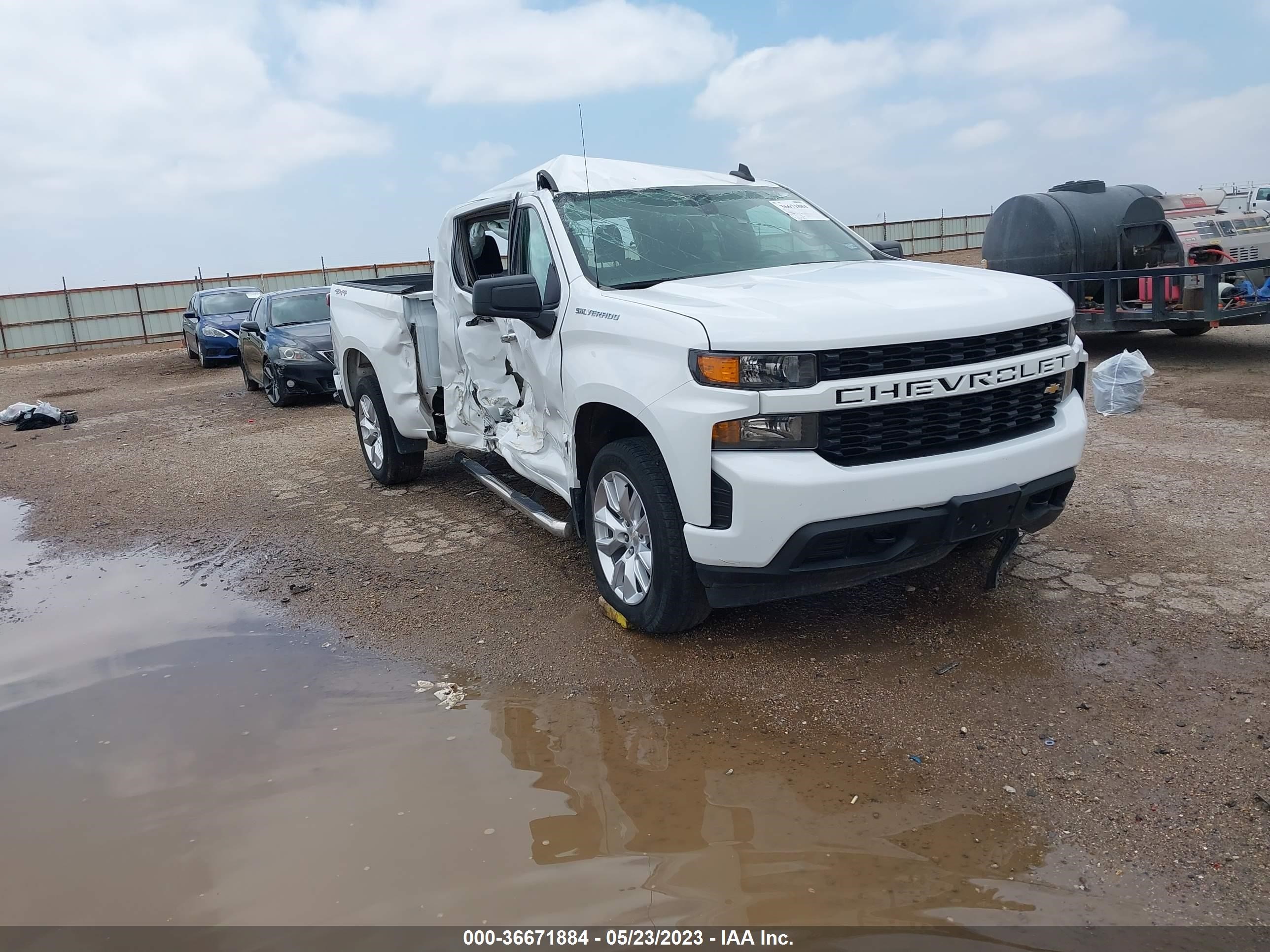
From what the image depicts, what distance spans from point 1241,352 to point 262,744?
37.3ft

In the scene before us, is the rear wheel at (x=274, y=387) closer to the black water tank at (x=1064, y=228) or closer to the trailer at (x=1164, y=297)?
the black water tank at (x=1064, y=228)

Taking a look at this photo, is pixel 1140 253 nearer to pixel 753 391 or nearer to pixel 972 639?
pixel 972 639

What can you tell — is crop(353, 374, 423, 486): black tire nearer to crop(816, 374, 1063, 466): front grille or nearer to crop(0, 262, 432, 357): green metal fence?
crop(816, 374, 1063, 466): front grille

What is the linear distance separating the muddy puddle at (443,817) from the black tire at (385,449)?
302 cm

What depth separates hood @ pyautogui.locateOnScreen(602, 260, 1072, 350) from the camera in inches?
133

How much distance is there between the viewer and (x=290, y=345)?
12.7 m

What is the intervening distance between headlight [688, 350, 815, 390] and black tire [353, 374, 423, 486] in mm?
4052

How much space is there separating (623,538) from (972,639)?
1.52 meters

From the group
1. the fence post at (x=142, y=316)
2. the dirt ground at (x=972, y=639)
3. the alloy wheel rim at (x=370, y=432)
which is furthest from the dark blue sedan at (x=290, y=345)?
the fence post at (x=142, y=316)

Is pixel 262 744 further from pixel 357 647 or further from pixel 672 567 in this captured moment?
pixel 672 567

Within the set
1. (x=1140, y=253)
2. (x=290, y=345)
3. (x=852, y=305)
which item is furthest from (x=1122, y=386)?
(x=290, y=345)

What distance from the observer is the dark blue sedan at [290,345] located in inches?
496

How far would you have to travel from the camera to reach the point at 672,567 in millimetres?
3805

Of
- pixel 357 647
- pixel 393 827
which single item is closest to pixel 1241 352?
pixel 357 647
